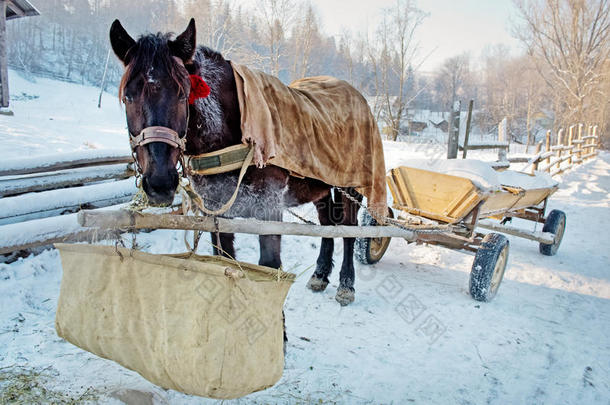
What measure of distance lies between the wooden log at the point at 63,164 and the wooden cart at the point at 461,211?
3316 mm

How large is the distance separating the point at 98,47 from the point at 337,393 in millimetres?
54304

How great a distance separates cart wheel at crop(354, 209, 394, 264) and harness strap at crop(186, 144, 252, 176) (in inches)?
101

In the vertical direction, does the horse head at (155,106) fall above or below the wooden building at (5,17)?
below

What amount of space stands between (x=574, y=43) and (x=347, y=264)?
26.3 m

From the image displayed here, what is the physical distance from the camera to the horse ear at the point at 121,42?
1.81 m

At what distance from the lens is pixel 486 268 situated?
355 centimetres

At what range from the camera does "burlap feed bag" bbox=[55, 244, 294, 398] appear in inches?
57.4

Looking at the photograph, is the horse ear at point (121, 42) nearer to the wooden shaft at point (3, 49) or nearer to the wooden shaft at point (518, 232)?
the wooden shaft at point (518, 232)

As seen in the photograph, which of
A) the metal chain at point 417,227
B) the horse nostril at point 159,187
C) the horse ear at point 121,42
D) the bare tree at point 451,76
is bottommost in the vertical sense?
the metal chain at point 417,227

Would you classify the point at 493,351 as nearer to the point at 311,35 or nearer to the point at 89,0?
the point at 311,35

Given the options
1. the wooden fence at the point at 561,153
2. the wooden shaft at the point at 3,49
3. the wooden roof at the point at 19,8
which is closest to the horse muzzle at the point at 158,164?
the wooden fence at the point at 561,153

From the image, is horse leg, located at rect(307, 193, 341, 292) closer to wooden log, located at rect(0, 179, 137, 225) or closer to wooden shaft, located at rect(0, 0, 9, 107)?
wooden log, located at rect(0, 179, 137, 225)

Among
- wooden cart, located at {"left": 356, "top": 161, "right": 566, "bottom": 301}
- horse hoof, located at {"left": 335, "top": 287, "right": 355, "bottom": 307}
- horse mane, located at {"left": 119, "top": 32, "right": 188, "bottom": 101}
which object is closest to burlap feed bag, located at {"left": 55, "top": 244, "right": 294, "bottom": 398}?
horse mane, located at {"left": 119, "top": 32, "right": 188, "bottom": 101}

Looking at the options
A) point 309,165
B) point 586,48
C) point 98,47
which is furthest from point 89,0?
point 309,165
